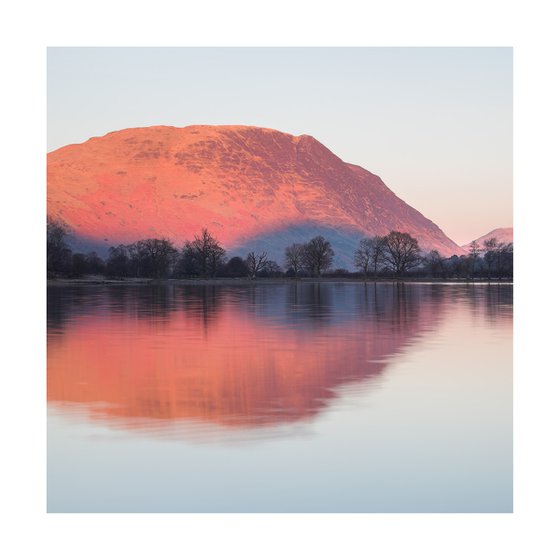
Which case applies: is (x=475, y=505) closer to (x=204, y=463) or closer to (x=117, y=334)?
(x=204, y=463)

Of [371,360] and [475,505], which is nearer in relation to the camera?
[475,505]

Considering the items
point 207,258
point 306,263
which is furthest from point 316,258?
point 207,258

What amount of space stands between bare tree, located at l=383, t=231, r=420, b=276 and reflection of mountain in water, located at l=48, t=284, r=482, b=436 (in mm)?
129191

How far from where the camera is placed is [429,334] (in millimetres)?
31828

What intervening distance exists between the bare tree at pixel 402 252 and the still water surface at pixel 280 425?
141 m

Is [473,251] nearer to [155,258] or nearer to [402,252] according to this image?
[402,252]

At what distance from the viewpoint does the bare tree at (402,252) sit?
16862 centimetres

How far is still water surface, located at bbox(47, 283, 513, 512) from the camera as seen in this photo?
1126cm

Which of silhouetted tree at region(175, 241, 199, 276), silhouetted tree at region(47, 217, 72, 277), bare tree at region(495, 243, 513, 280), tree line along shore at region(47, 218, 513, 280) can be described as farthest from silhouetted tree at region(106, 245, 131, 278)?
bare tree at region(495, 243, 513, 280)

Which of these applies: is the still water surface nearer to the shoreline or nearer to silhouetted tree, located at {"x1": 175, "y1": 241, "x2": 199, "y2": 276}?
the shoreline
